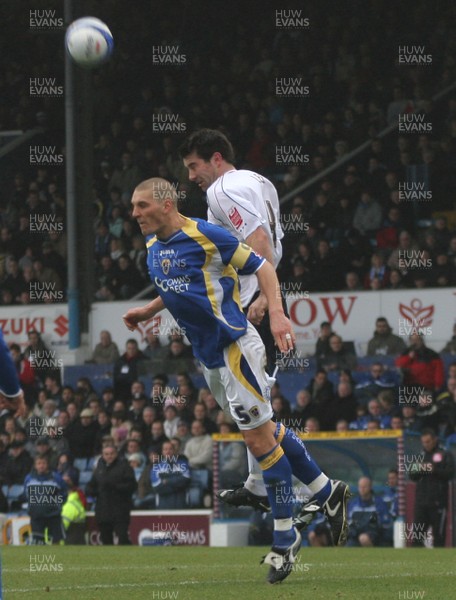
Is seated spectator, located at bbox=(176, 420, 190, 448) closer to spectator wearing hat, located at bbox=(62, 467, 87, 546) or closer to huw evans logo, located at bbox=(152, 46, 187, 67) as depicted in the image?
spectator wearing hat, located at bbox=(62, 467, 87, 546)

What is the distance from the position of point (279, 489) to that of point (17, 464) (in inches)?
465

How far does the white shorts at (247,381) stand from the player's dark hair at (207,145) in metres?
1.39

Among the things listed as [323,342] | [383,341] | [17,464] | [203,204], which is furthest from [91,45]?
[203,204]

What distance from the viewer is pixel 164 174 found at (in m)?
23.1

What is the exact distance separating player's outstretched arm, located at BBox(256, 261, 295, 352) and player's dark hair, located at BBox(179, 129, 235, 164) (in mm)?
1231

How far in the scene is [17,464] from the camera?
19469 mm

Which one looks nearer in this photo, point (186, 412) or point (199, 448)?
point (199, 448)

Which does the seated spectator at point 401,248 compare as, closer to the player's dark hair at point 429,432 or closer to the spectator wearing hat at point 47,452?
the player's dark hair at point 429,432

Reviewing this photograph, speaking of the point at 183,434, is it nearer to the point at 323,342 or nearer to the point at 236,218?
the point at 323,342

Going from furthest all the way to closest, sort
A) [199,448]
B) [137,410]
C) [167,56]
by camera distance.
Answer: [167,56] → [137,410] → [199,448]

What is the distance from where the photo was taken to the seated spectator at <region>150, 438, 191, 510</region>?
17.3 meters

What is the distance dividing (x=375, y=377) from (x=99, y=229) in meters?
7.64

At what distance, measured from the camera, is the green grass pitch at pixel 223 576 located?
296 inches

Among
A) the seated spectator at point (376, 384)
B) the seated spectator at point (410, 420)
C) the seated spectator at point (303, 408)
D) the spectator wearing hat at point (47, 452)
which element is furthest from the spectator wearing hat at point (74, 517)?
the seated spectator at point (410, 420)
